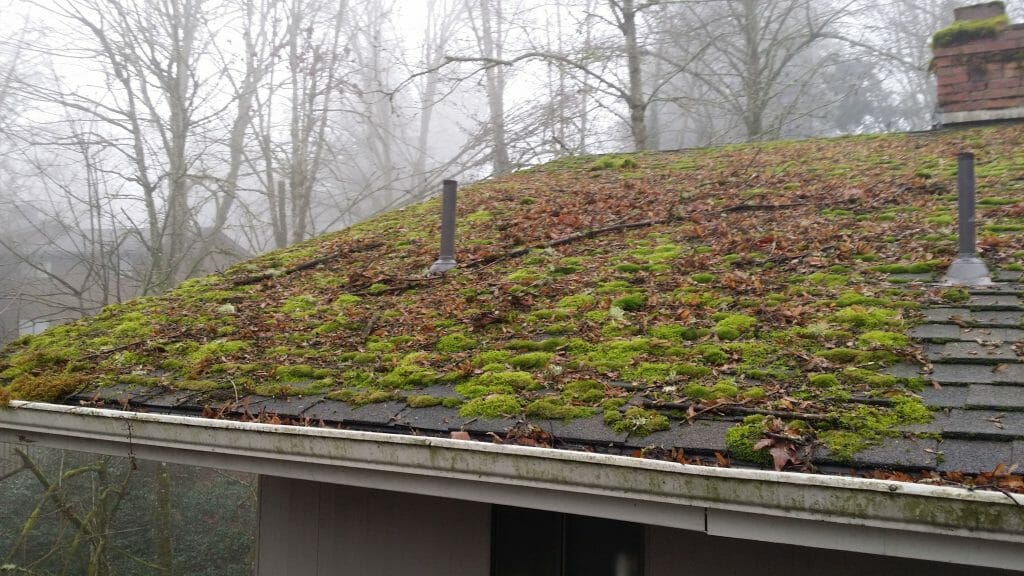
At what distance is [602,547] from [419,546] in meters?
1.13

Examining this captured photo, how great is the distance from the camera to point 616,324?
Result: 4.48m

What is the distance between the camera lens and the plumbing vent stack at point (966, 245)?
14.7ft

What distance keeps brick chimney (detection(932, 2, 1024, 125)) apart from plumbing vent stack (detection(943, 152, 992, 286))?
17.4 ft

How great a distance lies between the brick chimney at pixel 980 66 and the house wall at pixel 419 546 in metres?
7.78

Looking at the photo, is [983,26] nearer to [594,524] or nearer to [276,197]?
[594,524]

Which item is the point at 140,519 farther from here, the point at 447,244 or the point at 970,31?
the point at 970,31

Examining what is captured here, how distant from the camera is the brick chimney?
29.1ft

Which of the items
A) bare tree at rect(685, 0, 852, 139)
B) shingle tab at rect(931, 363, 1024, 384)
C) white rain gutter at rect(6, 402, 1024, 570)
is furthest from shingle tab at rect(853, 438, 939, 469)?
bare tree at rect(685, 0, 852, 139)

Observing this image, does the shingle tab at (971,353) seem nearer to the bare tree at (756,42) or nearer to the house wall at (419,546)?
the house wall at (419,546)

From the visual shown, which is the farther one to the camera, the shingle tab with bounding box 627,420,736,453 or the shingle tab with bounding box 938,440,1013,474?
the shingle tab with bounding box 627,420,736,453

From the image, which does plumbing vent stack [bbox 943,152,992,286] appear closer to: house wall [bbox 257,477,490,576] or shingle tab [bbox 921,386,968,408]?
shingle tab [bbox 921,386,968,408]

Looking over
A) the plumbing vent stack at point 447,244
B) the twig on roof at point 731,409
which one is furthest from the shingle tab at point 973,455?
the plumbing vent stack at point 447,244

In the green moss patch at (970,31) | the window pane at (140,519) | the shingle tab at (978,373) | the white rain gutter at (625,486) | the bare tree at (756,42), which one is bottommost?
the window pane at (140,519)

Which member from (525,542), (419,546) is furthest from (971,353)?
(419,546)
